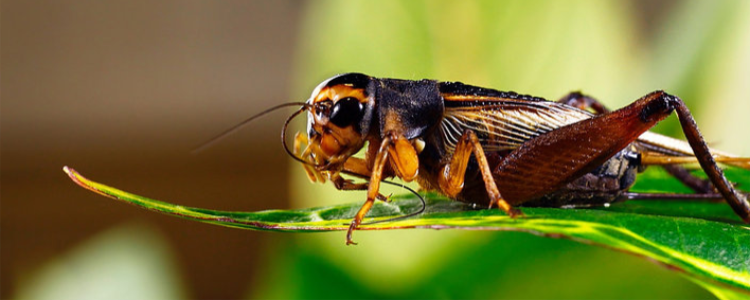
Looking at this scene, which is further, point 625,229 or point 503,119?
point 503,119

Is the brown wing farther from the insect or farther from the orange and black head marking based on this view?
the orange and black head marking

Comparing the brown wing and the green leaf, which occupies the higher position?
the brown wing

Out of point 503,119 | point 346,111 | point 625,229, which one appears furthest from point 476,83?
point 625,229

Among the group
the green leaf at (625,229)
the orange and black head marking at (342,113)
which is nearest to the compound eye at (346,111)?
the orange and black head marking at (342,113)

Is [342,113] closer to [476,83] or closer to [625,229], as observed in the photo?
[476,83]

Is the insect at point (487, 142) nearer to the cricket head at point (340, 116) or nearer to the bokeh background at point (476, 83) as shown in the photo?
the cricket head at point (340, 116)

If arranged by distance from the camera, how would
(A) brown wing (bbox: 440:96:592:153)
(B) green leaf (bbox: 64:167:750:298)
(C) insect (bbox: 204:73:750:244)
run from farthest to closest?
(A) brown wing (bbox: 440:96:592:153)
(C) insect (bbox: 204:73:750:244)
(B) green leaf (bbox: 64:167:750:298)

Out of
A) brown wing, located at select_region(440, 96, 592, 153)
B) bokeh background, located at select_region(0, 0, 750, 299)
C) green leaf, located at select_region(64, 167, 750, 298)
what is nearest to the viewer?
green leaf, located at select_region(64, 167, 750, 298)

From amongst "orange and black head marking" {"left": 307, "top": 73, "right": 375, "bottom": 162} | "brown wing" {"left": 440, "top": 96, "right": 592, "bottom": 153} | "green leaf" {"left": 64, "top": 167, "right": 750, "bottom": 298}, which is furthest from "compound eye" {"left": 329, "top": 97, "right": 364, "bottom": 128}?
"green leaf" {"left": 64, "top": 167, "right": 750, "bottom": 298}
